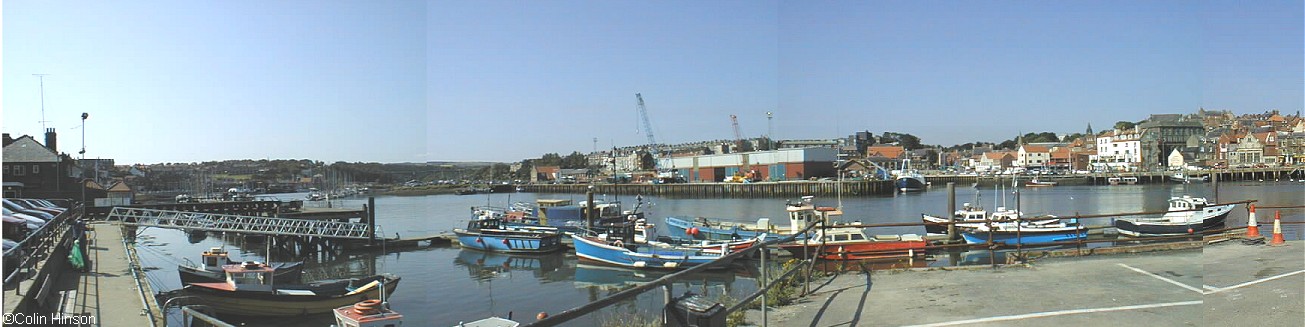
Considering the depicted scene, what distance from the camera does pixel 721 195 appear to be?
5625 centimetres

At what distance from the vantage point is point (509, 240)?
813 inches

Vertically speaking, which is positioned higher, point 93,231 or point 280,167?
point 280,167

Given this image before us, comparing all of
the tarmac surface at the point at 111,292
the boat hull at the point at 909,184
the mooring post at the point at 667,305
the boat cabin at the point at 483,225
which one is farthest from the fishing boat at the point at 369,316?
the boat hull at the point at 909,184

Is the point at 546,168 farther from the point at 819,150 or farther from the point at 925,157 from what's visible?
the point at 925,157

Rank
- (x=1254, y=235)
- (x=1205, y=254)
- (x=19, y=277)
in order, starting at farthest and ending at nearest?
(x=1254, y=235), (x=19, y=277), (x=1205, y=254)

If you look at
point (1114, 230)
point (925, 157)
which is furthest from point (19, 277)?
point (925, 157)

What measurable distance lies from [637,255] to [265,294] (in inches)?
287

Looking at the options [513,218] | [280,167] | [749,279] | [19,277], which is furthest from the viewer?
[513,218]

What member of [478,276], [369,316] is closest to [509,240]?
[478,276]

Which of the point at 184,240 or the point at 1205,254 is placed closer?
the point at 1205,254

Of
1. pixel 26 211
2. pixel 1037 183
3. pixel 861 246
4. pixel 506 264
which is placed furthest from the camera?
pixel 1037 183

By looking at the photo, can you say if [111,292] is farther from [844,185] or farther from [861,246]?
[844,185]

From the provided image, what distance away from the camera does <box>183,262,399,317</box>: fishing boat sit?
11.0 meters

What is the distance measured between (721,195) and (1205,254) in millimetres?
48644
